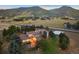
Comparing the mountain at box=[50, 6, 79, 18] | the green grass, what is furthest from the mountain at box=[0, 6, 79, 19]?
the green grass

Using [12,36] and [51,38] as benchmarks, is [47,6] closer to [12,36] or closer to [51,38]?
[51,38]

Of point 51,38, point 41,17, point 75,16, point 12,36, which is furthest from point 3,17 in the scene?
point 75,16

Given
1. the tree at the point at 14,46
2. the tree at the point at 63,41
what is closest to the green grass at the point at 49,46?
the tree at the point at 63,41

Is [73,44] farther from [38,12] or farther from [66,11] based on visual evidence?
[38,12]

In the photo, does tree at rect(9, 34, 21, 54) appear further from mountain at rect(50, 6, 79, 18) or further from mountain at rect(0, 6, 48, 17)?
mountain at rect(50, 6, 79, 18)

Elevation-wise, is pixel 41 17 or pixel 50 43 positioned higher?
pixel 41 17

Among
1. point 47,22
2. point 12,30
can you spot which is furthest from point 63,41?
point 12,30

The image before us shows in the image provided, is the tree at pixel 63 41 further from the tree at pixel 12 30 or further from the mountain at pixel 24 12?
the tree at pixel 12 30
